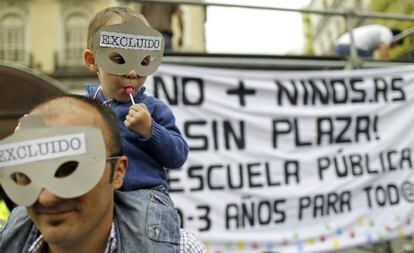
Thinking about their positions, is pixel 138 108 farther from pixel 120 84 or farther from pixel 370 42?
pixel 370 42

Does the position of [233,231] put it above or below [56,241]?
below

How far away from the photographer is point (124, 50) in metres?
1.10

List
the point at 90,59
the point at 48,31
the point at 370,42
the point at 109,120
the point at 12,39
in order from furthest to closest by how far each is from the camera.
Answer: the point at 48,31
the point at 12,39
the point at 370,42
the point at 90,59
the point at 109,120

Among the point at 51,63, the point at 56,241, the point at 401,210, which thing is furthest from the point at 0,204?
the point at 51,63

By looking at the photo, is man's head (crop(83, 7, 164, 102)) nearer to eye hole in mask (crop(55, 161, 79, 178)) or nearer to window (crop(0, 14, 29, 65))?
eye hole in mask (crop(55, 161, 79, 178))

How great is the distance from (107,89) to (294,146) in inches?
80.3

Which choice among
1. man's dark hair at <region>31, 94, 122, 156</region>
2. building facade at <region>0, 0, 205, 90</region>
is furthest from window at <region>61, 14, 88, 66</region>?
man's dark hair at <region>31, 94, 122, 156</region>

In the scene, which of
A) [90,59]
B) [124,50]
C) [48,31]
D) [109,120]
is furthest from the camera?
[48,31]

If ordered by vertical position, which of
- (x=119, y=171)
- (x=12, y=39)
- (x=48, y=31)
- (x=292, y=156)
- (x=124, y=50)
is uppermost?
(x=124, y=50)

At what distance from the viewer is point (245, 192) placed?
9.57 ft

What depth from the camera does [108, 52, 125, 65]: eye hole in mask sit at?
1103 mm

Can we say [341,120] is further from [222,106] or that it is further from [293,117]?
[222,106]

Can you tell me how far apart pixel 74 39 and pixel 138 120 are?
20.1 m

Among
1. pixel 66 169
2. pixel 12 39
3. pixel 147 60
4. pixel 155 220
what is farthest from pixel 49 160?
pixel 12 39
